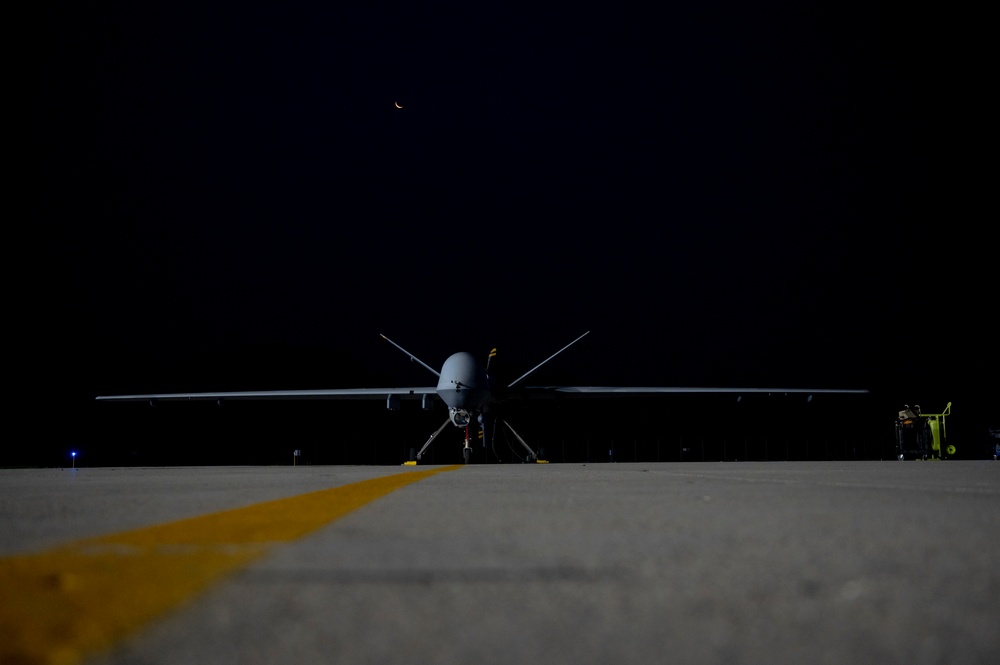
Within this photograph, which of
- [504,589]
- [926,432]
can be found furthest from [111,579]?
[926,432]

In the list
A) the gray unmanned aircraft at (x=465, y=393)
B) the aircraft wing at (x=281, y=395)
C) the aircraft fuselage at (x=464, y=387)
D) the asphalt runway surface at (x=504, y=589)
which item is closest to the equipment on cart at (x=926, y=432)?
the gray unmanned aircraft at (x=465, y=393)

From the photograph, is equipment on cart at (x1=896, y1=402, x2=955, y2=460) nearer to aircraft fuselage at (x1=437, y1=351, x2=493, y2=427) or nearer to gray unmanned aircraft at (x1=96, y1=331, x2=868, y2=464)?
gray unmanned aircraft at (x1=96, y1=331, x2=868, y2=464)

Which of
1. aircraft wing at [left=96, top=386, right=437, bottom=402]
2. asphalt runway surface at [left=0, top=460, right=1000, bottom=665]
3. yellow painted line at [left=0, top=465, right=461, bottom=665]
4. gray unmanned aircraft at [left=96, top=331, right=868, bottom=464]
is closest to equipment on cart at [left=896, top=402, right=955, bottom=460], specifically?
gray unmanned aircraft at [left=96, top=331, right=868, bottom=464]

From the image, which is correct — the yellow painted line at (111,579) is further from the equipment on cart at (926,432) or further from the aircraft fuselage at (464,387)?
the equipment on cart at (926,432)

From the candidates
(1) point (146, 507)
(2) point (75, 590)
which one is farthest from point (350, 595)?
(1) point (146, 507)

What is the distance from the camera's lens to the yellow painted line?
1.29 m

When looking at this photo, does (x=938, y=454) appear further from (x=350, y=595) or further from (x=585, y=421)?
(x=585, y=421)

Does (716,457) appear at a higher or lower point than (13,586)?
lower

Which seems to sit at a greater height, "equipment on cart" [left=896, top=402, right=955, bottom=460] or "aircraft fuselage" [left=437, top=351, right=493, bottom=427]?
"aircraft fuselage" [left=437, top=351, right=493, bottom=427]

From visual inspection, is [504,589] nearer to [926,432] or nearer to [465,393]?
[465,393]

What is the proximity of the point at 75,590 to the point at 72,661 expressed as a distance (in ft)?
2.18

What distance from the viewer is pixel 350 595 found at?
170 cm

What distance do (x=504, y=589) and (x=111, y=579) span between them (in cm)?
87

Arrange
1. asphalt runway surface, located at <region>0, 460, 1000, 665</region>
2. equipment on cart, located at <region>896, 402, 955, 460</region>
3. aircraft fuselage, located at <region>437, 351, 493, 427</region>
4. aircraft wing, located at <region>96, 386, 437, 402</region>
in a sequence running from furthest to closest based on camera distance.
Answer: aircraft wing, located at <region>96, 386, 437, 402</region>
equipment on cart, located at <region>896, 402, 955, 460</region>
aircraft fuselage, located at <region>437, 351, 493, 427</region>
asphalt runway surface, located at <region>0, 460, 1000, 665</region>
